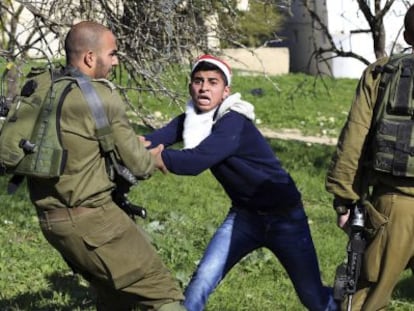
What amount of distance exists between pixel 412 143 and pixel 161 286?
138 centimetres

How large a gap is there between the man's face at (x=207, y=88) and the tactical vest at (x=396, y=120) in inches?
35.4

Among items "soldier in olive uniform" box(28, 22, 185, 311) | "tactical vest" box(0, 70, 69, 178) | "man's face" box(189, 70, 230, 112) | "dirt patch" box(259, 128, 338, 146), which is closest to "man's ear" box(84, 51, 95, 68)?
"soldier in olive uniform" box(28, 22, 185, 311)

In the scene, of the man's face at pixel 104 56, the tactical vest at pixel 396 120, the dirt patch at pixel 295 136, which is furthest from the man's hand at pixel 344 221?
the dirt patch at pixel 295 136

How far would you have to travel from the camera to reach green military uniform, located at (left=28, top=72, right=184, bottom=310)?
12.8 ft

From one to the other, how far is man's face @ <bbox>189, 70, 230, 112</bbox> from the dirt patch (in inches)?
435

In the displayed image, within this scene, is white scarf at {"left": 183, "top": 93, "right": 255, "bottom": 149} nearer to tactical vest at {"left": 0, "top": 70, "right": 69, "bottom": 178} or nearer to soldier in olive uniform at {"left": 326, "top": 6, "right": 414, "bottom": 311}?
soldier in olive uniform at {"left": 326, "top": 6, "right": 414, "bottom": 311}

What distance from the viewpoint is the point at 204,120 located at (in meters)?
4.43

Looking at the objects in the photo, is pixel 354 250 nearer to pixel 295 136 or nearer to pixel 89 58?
pixel 89 58

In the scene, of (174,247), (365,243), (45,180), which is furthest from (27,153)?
(174,247)

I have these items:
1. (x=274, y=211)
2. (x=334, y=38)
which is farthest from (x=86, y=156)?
(x=334, y=38)

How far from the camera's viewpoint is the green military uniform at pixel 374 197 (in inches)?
153

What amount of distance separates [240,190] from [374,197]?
2.66ft

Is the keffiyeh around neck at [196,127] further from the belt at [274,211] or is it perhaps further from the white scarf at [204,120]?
the belt at [274,211]

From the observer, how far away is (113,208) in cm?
412
